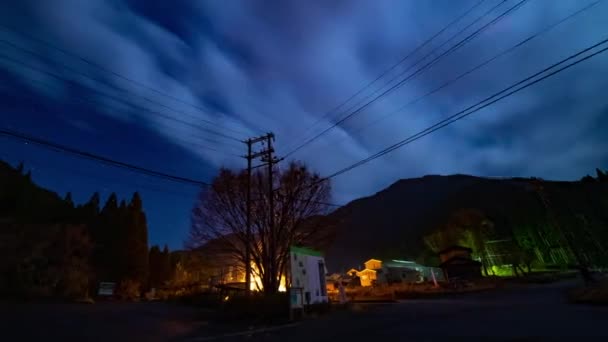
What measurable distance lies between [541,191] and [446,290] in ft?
37.9

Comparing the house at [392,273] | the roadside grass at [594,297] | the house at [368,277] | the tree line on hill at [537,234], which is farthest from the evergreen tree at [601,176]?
the roadside grass at [594,297]

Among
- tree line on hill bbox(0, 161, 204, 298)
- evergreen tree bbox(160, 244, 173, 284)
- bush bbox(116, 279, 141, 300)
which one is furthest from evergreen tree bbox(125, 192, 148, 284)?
evergreen tree bbox(160, 244, 173, 284)

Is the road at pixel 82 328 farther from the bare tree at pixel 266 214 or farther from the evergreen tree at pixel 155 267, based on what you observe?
the evergreen tree at pixel 155 267

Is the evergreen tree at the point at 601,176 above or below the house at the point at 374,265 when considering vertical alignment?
above

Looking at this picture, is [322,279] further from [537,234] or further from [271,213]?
[537,234]

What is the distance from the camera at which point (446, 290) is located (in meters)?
22.4

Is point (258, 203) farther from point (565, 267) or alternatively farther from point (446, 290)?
point (565, 267)

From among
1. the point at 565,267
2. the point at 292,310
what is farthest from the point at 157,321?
the point at 565,267

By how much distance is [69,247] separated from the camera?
67.6ft

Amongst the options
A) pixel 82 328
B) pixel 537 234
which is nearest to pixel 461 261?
pixel 537 234

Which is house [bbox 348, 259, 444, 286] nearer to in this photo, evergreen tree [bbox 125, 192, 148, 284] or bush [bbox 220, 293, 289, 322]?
bush [bbox 220, 293, 289, 322]

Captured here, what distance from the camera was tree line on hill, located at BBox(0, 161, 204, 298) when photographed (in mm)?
17453

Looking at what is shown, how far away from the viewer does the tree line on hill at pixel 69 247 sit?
17.5 m

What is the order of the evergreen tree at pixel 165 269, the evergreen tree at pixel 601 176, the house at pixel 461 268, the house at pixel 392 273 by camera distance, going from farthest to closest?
the evergreen tree at pixel 601 176 < the evergreen tree at pixel 165 269 < the house at pixel 392 273 < the house at pixel 461 268
